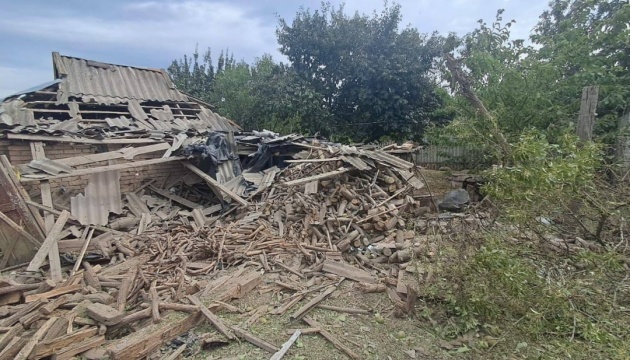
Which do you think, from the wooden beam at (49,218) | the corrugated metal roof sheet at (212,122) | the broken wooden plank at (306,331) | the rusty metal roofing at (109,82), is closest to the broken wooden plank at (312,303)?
the broken wooden plank at (306,331)

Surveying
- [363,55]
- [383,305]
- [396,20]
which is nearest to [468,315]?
[383,305]

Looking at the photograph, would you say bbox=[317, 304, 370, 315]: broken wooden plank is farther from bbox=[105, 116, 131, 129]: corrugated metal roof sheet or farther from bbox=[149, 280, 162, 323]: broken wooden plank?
bbox=[105, 116, 131, 129]: corrugated metal roof sheet

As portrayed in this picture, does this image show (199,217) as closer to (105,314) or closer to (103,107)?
(105,314)

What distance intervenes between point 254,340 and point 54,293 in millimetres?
3216

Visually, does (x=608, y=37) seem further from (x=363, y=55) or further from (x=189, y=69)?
(x=189, y=69)

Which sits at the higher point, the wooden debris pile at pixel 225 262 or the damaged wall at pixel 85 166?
the damaged wall at pixel 85 166

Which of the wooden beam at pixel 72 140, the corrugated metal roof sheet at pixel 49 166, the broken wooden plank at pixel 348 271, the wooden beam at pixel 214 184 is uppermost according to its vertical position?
the wooden beam at pixel 72 140

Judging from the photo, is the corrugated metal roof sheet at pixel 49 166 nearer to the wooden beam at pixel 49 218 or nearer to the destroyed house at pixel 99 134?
the destroyed house at pixel 99 134

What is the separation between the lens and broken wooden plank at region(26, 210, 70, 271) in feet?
18.3

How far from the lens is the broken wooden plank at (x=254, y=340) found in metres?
3.47

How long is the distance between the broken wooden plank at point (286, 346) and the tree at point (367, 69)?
41.9 ft

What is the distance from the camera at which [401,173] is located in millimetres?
7500

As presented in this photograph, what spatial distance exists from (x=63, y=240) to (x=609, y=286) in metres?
8.19

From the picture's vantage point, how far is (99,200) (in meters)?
7.79
